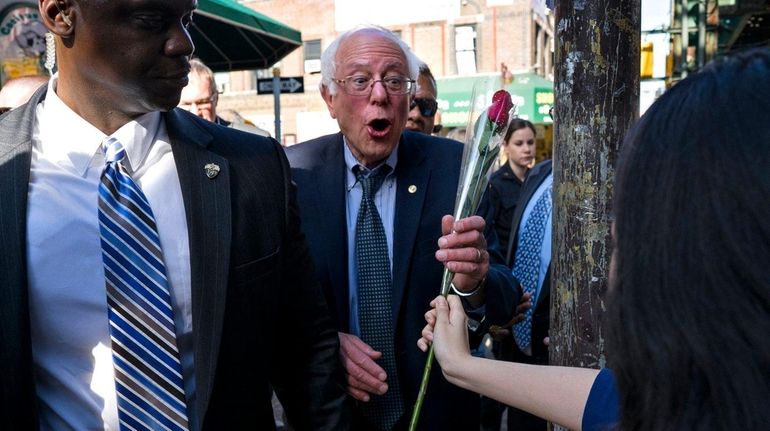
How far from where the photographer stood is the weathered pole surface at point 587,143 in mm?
2068

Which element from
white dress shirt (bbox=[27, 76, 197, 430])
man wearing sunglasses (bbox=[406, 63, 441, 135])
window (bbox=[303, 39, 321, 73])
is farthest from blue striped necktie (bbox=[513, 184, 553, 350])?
window (bbox=[303, 39, 321, 73])

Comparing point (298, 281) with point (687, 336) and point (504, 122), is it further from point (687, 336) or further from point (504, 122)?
point (687, 336)

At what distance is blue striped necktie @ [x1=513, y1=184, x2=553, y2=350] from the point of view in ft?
11.6

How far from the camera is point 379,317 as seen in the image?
237 centimetres

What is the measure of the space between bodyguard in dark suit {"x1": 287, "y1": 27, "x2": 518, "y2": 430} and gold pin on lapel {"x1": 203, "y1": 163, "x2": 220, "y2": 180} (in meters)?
0.67

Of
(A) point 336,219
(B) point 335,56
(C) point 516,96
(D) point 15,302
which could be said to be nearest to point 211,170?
(D) point 15,302

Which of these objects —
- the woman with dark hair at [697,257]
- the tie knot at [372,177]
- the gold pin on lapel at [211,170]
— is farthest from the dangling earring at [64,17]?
the woman with dark hair at [697,257]

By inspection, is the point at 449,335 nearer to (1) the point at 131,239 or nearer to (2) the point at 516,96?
(1) the point at 131,239

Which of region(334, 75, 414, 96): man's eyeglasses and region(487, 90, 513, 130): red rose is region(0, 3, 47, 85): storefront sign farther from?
region(487, 90, 513, 130): red rose

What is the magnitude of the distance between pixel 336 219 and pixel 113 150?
879mm

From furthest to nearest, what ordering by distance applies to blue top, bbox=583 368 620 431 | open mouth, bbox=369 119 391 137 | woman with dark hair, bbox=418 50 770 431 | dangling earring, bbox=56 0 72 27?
open mouth, bbox=369 119 391 137
dangling earring, bbox=56 0 72 27
blue top, bbox=583 368 620 431
woman with dark hair, bbox=418 50 770 431

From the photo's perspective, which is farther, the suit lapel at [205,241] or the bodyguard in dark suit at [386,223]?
the bodyguard in dark suit at [386,223]

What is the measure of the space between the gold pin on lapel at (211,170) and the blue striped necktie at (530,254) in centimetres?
202

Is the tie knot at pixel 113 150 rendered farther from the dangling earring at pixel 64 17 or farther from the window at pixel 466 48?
the window at pixel 466 48
